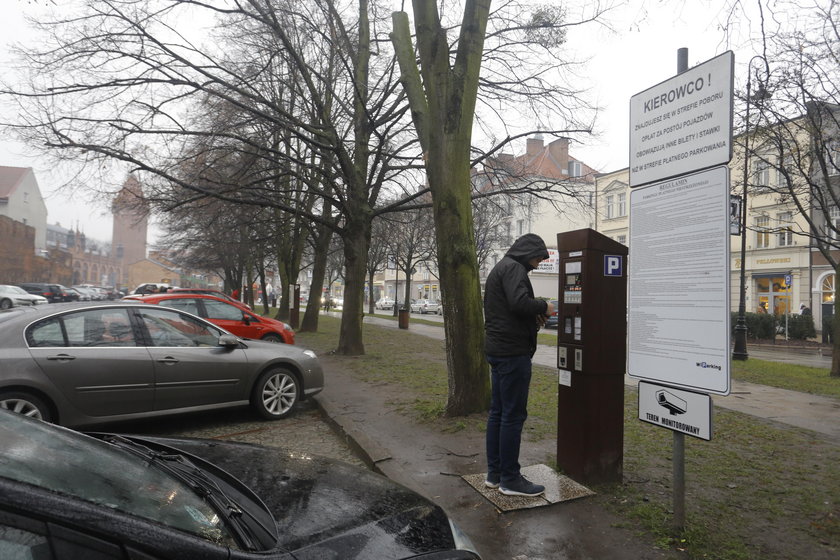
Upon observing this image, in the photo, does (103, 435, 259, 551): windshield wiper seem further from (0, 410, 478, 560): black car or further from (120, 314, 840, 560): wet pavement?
(120, 314, 840, 560): wet pavement

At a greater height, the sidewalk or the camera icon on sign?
the camera icon on sign

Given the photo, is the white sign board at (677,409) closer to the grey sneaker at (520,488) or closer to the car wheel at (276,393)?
the grey sneaker at (520,488)

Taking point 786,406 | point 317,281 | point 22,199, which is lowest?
point 786,406

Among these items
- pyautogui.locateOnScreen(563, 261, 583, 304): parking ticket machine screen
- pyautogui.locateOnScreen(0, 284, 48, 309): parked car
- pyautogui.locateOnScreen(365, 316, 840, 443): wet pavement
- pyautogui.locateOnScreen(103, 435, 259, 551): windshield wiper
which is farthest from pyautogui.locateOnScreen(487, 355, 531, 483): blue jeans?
pyautogui.locateOnScreen(0, 284, 48, 309): parked car

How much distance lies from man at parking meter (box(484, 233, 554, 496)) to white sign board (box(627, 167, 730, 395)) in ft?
2.23

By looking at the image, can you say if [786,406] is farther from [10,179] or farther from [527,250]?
[10,179]

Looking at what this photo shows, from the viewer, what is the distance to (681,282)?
10.8 ft

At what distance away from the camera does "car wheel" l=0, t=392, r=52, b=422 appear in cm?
503

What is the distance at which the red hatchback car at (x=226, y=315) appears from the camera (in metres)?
12.0

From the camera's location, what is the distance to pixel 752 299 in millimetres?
36406

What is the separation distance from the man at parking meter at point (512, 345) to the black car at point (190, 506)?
1608mm

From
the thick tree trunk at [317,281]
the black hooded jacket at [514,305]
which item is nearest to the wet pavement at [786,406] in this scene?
the black hooded jacket at [514,305]

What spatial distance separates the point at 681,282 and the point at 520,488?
1.92 metres

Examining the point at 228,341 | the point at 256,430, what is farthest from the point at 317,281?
the point at 256,430
